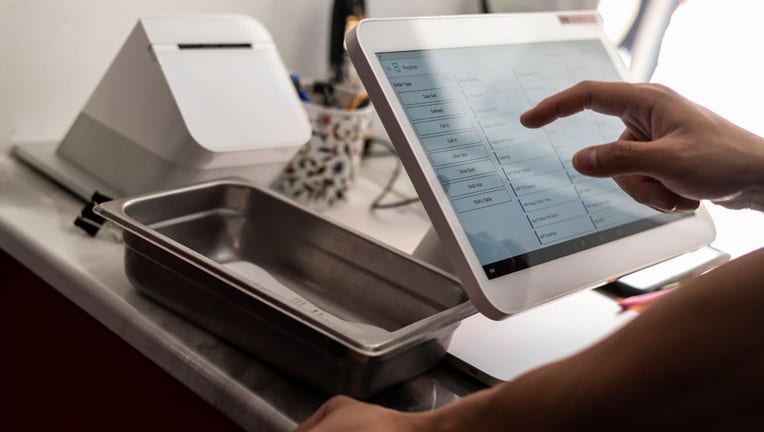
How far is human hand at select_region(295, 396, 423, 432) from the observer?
54cm

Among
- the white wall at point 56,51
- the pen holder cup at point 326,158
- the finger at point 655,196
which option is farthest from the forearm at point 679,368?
the white wall at point 56,51

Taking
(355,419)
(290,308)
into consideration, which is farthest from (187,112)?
(355,419)

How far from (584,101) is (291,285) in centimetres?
38

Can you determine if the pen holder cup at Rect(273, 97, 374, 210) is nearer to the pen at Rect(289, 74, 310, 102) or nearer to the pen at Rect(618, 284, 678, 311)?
the pen at Rect(289, 74, 310, 102)

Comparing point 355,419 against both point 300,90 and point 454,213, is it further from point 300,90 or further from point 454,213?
point 300,90

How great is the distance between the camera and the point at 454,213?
661mm

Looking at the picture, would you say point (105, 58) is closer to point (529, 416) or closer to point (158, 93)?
point (158, 93)

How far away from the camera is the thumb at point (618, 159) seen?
626 millimetres

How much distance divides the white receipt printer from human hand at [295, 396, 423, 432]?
374mm

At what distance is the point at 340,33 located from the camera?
1258 mm

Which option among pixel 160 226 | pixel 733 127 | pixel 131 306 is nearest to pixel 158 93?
pixel 160 226

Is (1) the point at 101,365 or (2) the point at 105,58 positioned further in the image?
(2) the point at 105,58

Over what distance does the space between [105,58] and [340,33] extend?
1.25 feet

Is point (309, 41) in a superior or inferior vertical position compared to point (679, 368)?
inferior
